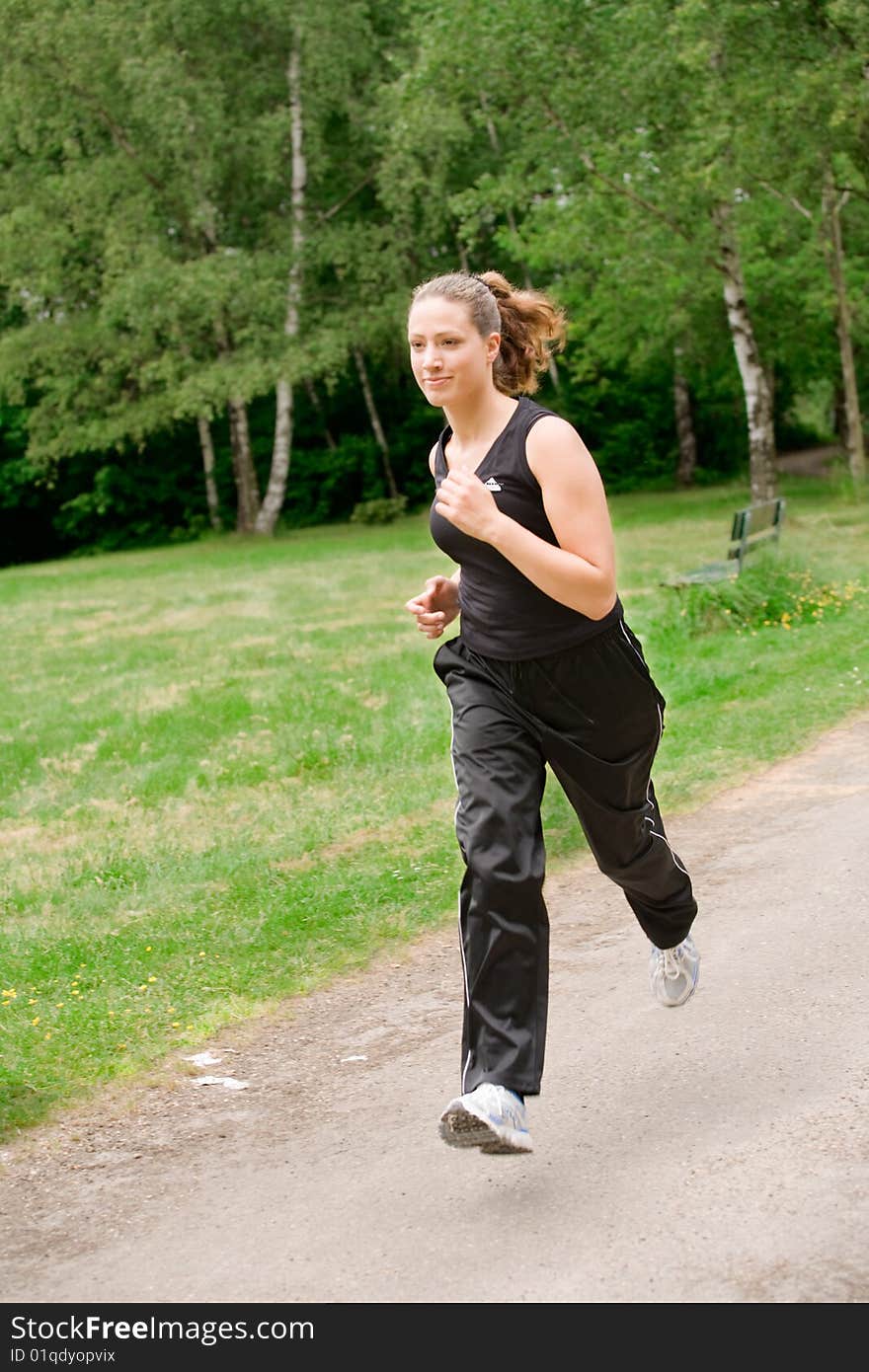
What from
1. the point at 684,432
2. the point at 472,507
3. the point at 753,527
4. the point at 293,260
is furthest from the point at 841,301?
the point at 472,507

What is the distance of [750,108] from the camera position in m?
22.5

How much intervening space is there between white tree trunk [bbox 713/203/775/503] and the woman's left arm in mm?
22490

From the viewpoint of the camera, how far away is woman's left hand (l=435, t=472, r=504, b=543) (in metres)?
3.76

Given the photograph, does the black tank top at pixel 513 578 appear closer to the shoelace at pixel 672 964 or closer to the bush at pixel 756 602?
the shoelace at pixel 672 964

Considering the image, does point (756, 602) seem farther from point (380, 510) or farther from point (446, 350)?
point (380, 510)

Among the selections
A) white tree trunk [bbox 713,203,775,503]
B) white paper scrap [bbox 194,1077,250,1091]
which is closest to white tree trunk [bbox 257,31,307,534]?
white tree trunk [bbox 713,203,775,503]

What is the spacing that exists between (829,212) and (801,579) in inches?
623

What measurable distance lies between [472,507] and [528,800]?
77cm

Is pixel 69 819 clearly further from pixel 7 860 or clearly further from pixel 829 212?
pixel 829 212

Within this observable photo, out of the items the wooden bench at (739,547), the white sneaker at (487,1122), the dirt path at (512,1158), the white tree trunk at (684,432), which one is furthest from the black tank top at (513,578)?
the white tree trunk at (684,432)

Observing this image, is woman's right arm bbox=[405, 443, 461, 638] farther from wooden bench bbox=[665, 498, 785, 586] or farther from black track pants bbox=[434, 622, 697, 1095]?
wooden bench bbox=[665, 498, 785, 586]

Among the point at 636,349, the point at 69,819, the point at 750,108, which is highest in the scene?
the point at 750,108

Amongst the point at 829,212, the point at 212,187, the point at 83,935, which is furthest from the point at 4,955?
the point at 212,187

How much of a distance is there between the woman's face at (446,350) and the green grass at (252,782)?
95.4 inches
